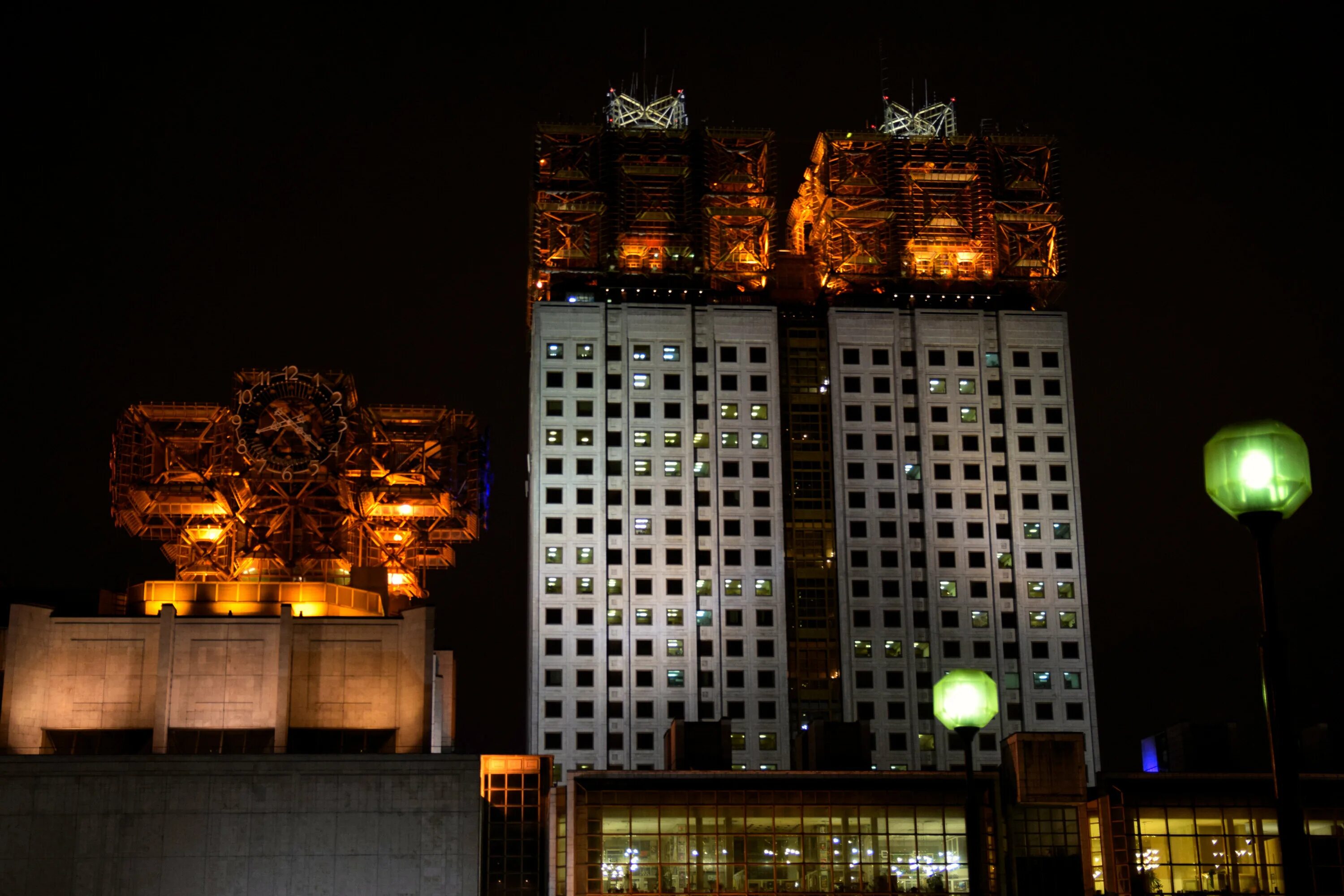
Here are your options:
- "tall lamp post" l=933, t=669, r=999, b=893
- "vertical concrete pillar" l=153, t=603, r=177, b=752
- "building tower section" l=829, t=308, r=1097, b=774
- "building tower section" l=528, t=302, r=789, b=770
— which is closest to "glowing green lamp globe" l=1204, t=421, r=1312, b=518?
"tall lamp post" l=933, t=669, r=999, b=893

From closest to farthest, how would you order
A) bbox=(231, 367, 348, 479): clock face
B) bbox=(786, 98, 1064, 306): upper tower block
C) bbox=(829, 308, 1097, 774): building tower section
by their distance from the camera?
bbox=(231, 367, 348, 479): clock face
bbox=(829, 308, 1097, 774): building tower section
bbox=(786, 98, 1064, 306): upper tower block

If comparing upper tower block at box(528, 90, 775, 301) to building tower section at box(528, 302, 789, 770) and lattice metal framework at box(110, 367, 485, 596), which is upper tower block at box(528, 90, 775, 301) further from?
lattice metal framework at box(110, 367, 485, 596)

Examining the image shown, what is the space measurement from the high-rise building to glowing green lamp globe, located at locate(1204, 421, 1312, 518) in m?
108

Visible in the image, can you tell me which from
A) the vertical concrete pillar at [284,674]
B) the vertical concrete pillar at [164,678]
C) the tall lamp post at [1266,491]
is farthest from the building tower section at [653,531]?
the tall lamp post at [1266,491]

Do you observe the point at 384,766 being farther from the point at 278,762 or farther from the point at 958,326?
the point at 958,326

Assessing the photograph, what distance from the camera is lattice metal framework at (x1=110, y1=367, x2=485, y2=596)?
9619 cm

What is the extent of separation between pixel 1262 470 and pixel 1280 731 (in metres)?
2.29

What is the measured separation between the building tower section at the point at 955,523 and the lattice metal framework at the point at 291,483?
3760cm

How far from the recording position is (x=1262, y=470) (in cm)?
1325

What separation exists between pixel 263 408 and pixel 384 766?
2885 cm

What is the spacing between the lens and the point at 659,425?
129 metres

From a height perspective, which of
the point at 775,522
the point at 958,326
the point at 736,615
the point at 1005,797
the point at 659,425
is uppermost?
the point at 958,326

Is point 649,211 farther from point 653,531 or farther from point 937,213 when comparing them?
point 653,531

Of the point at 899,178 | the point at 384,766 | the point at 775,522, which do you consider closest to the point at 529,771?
the point at 384,766
